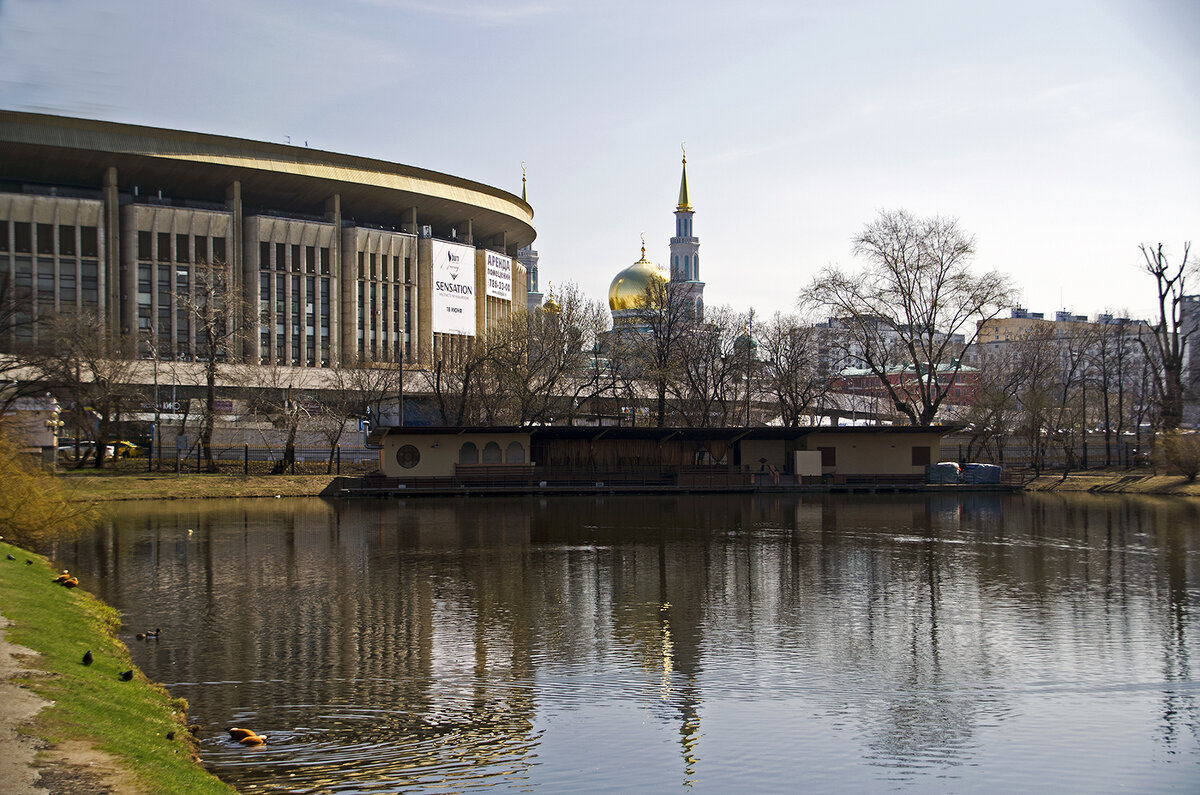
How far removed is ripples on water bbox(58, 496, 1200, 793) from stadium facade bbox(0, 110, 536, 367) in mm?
49789

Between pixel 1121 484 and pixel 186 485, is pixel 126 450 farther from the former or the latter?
pixel 1121 484

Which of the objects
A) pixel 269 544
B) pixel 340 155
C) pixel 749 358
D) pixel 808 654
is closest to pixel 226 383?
pixel 340 155

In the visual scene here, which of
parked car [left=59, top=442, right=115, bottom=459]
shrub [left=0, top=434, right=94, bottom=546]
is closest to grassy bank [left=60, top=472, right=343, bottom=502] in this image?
parked car [left=59, top=442, right=115, bottom=459]

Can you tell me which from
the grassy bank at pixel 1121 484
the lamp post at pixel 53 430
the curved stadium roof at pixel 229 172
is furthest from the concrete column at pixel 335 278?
the grassy bank at pixel 1121 484

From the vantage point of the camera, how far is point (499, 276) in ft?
372

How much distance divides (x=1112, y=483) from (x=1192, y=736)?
5372 centimetres

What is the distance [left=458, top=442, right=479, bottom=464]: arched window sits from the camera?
56750 mm

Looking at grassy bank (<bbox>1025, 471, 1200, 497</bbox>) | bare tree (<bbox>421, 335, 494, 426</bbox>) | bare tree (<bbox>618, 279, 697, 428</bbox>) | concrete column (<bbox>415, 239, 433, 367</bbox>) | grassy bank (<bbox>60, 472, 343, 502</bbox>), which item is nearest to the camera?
grassy bank (<bbox>60, 472, 343, 502</bbox>)

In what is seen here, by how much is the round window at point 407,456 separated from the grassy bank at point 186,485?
4.54 meters

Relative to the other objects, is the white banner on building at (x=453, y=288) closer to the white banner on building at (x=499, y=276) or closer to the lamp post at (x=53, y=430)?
the white banner on building at (x=499, y=276)

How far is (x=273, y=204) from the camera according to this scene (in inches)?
3903

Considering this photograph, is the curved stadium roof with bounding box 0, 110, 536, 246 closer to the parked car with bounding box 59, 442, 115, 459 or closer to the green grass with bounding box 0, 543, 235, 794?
the parked car with bounding box 59, 442, 115, 459

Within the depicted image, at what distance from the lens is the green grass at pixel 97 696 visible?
10.9 meters

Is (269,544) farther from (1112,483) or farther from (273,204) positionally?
(273,204)
